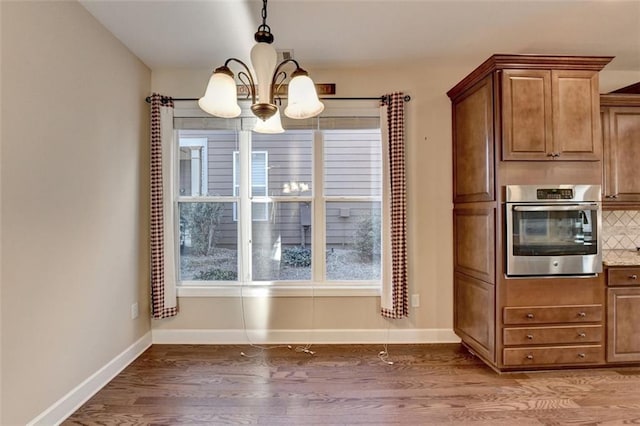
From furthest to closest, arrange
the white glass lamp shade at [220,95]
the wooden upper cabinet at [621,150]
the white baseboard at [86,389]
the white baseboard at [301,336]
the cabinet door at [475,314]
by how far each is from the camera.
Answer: the white baseboard at [301,336] → the wooden upper cabinet at [621,150] → the cabinet door at [475,314] → the white baseboard at [86,389] → the white glass lamp shade at [220,95]

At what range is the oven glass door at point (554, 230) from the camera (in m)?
2.46

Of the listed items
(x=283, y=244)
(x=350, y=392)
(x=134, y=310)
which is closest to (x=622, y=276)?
(x=350, y=392)

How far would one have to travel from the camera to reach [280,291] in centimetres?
320

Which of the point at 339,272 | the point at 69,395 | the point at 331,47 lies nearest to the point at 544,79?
the point at 331,47

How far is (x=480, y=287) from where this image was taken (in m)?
2.70

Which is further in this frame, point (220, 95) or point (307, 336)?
point (307, 336)

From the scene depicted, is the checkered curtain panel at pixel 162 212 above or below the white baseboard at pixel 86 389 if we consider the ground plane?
above

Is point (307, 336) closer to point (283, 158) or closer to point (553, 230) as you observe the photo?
point (283, 158)

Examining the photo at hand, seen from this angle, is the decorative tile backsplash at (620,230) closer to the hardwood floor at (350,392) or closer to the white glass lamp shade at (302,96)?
the hardwood floor at (350,392)

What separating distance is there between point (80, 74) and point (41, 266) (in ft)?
4.16

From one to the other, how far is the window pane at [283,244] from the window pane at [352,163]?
38 cm

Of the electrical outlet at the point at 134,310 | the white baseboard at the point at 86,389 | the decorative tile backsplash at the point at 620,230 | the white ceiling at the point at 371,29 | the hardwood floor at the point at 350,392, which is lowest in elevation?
the hardwood floor at the point at 350,392

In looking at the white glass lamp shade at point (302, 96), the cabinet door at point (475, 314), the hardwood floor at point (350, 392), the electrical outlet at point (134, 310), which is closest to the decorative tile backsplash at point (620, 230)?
the hardwood floor at point (350, 392)

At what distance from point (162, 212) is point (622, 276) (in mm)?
3796
